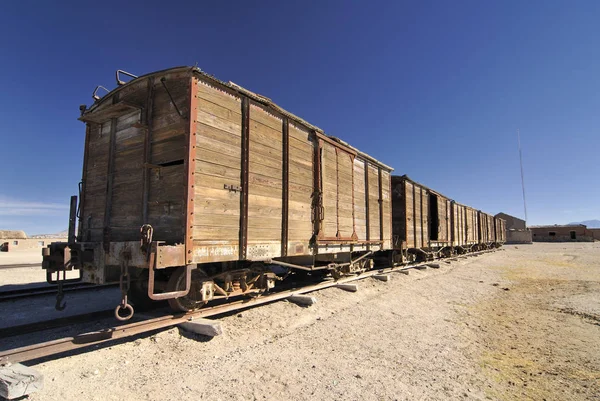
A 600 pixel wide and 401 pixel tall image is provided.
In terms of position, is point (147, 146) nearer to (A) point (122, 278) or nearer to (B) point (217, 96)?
(B) point (217, 96)

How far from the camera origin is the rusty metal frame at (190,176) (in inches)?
186

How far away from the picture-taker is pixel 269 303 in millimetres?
6875

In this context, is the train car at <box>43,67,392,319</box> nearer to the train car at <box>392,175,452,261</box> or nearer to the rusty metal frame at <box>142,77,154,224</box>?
the rusty metal frame at <box>142,77,154,224</box>

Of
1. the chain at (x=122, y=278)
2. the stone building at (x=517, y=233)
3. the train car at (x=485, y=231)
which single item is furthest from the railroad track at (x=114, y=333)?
the stone building at (x=517, y=233)

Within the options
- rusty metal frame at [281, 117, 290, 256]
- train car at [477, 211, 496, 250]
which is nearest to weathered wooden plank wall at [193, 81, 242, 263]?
rusty metal frame at [281, 117, 290, 256]

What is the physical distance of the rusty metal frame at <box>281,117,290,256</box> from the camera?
675 centimetres

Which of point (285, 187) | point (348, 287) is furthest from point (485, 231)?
point (285, 187)

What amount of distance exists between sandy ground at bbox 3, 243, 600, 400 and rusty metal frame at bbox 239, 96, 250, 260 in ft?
4.34

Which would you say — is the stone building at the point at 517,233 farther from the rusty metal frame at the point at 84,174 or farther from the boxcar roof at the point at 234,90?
the rusty metal frame at the point at 84,174

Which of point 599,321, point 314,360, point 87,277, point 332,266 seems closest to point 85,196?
point 87,277

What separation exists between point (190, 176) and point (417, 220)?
1299cm

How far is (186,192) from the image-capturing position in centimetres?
475

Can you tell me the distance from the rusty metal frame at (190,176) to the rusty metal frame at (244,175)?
3.41 ft

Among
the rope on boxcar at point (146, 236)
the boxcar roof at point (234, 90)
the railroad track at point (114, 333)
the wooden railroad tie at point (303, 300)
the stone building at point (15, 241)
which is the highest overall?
the boxcar roof at point (234, 90)
